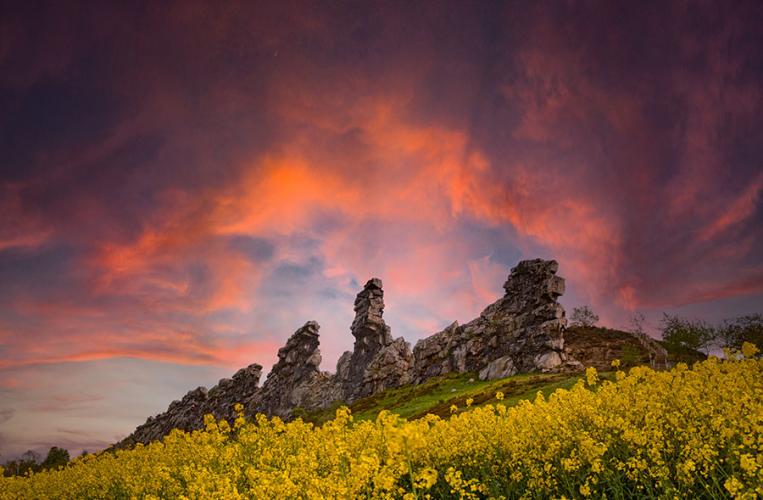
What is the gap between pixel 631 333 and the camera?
4200 inches

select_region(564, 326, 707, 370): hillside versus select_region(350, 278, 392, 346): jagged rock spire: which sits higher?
select_region(350, 278, 392, 346): jagged rock spire

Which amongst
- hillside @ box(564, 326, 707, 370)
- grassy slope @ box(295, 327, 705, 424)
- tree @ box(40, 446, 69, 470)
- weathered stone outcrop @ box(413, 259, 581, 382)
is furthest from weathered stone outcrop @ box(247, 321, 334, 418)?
hillside @ box(564, 326, 707, 370)

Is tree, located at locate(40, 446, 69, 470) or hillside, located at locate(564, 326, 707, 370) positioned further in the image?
tree, located at locate(40, 446, 69, 470)

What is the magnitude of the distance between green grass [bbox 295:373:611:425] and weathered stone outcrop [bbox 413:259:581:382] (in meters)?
4.76

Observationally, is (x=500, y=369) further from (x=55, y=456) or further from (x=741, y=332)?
(x=55, y=456)

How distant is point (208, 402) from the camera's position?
160 meters

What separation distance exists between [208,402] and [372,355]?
7050 cm

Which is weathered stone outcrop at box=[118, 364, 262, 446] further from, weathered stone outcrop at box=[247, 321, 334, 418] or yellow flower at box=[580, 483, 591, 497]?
yellow flower at box=[580, 483, 591, 497]

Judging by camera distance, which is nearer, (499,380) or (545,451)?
(545,451)

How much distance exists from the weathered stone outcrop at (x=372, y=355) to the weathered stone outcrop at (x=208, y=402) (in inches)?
1519

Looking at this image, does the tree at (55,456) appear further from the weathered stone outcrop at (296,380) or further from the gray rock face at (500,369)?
the gray rock face at (500,369)

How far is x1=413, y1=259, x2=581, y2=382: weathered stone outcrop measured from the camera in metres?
82.1

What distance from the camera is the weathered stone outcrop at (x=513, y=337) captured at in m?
82.1

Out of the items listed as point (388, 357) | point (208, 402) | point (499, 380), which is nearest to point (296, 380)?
point (208, 402)
